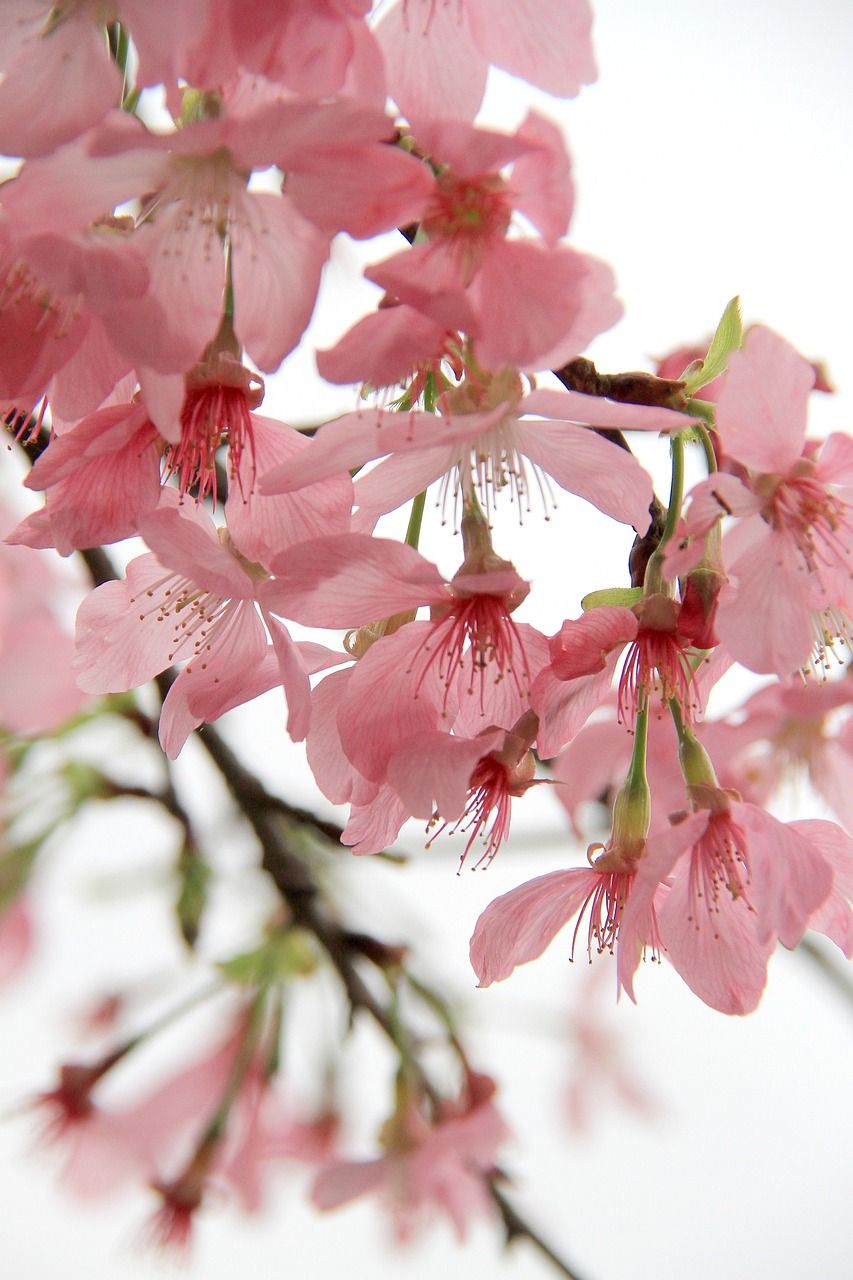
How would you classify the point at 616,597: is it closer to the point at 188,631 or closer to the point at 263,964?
the point at 188,631

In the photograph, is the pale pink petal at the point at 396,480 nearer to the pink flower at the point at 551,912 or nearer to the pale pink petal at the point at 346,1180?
the pink flower at the point at 551,912

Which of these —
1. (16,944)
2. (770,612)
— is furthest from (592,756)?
(16,944)

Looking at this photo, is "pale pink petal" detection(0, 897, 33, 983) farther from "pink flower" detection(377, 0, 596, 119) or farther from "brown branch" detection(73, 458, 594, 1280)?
"pink flower" detection(377, 0, 596, 119)

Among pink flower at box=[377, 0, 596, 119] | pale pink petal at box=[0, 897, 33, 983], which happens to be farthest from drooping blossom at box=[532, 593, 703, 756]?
pale pink petal at box=[0, 897, 33, 983]

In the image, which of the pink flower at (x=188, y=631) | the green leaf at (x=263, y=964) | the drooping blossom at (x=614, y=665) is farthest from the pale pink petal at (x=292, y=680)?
the green leaf at (x=263, y=964)

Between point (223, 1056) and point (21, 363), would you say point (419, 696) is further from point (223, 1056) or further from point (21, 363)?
point (223, 1056)
